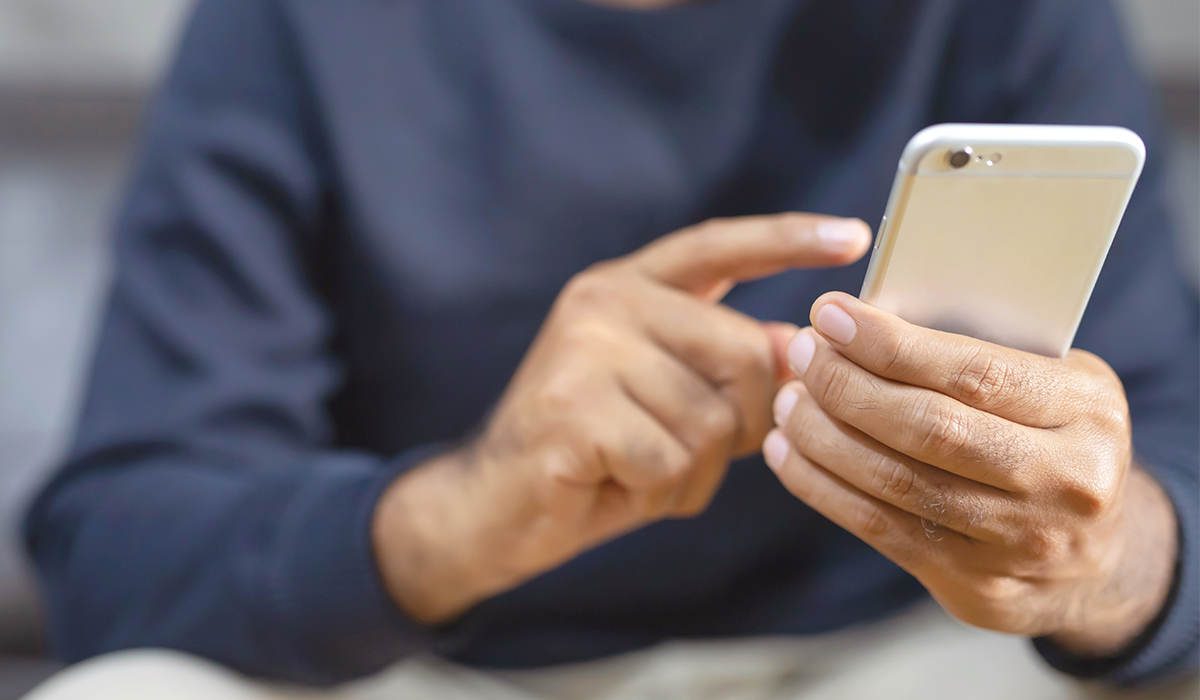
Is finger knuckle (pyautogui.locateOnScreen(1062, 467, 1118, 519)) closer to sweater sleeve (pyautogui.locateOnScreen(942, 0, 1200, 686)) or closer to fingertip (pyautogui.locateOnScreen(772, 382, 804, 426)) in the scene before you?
fingertip (pyautogui.locateOnScreen(772, 382, 804, 426))

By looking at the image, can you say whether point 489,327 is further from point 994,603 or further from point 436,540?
point 994,603

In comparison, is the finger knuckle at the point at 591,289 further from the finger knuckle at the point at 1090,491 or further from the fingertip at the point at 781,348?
the finger knuckle at the point at 1090,491

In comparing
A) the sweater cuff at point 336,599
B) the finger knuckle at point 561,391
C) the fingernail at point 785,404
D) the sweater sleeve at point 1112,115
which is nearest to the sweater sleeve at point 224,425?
the sweater cuff at point 336,599

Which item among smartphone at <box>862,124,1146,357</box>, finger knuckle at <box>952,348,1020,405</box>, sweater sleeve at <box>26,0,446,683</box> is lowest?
sweater sleeve at <box>26,0,446,683</box>

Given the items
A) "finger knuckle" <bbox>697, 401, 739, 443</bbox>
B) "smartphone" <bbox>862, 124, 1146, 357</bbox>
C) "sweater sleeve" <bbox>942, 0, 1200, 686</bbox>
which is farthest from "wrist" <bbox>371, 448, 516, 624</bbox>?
"sweater sleeve" <bbox>942, 0, 1200, 686</bbox>

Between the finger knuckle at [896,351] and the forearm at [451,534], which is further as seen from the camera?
the forearm at [451,534]

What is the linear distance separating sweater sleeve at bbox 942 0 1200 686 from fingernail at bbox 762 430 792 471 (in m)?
0.25

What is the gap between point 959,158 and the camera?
178 millimetres

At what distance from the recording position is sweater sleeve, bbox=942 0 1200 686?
0.40m

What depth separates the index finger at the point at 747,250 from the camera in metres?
0.25

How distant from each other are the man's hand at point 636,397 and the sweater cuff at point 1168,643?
0.15 metres

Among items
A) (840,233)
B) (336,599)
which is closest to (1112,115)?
(840,233)

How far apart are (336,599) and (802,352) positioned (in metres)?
0.26

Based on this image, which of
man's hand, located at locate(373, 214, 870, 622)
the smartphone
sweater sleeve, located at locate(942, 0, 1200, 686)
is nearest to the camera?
the smartphone
